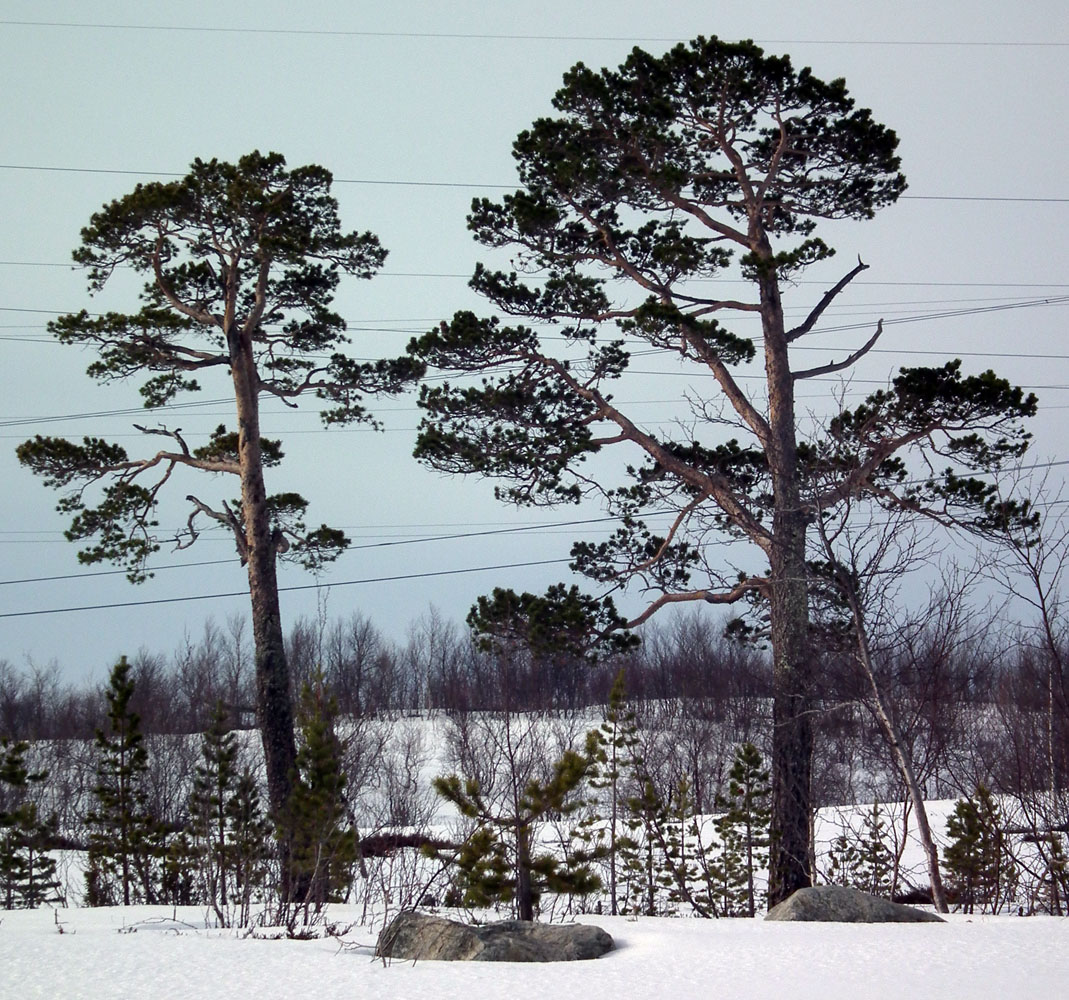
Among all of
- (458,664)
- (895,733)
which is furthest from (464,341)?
(458,664)

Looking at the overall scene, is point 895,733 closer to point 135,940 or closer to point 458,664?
point 135,940

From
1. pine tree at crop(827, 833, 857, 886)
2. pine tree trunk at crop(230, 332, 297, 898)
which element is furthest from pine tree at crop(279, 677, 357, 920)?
pine tree at crop(827, 833, 857, 886)

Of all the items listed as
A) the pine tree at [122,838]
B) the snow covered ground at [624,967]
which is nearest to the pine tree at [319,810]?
the snow covered ground at [624,967]

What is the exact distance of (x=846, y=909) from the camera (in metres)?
7.80

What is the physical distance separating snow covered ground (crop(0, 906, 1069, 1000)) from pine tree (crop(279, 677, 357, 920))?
2465 mm

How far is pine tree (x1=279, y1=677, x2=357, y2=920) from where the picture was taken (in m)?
9.49

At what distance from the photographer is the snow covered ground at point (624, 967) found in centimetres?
507

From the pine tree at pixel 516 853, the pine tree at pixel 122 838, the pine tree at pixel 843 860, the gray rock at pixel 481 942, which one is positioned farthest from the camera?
the pine tree at pixel 122 838

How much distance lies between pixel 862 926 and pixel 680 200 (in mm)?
11136

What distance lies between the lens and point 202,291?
1730 centimetres

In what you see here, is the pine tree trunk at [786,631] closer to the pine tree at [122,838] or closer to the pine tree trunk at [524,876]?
the pine tree trunk at [524,876]

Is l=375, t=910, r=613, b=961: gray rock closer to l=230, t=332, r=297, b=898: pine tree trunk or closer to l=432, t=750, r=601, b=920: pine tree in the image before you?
l=432, t=750, r=601, b=920: pine tree

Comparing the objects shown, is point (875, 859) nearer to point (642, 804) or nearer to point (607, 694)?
point (642, 804)

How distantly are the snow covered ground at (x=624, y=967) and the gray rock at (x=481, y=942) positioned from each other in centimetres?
18
